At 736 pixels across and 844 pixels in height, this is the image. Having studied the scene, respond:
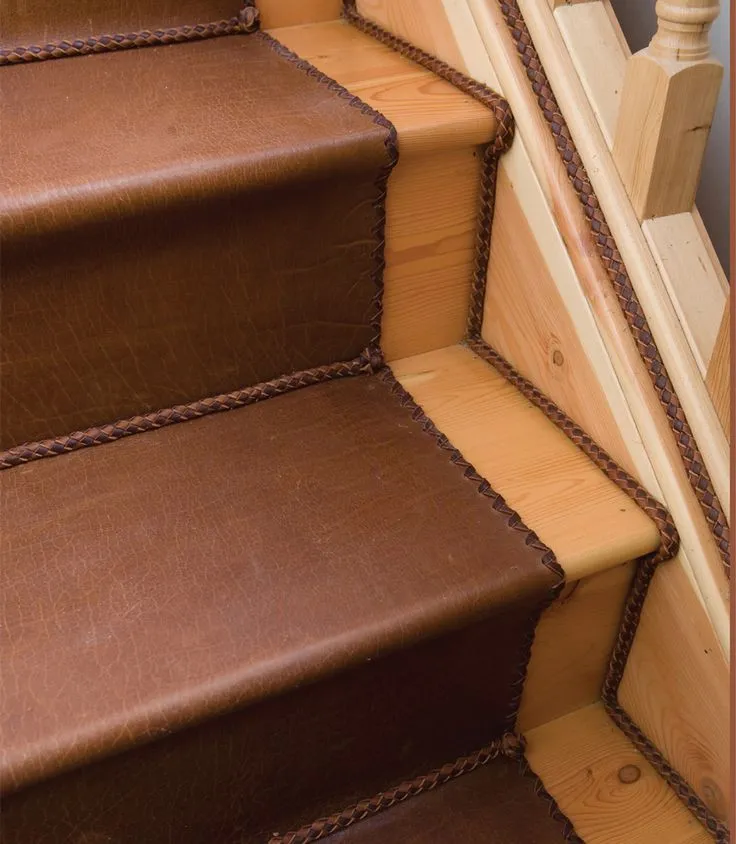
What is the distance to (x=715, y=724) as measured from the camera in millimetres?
750

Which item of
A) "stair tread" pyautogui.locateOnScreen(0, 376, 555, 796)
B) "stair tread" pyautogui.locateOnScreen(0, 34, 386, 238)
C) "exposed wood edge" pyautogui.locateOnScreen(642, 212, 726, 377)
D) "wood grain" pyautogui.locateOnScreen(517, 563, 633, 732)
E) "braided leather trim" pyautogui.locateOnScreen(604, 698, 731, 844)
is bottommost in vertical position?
"braided leather trim" pyautogui.locateOnScreen(604, 698, 731, 844)

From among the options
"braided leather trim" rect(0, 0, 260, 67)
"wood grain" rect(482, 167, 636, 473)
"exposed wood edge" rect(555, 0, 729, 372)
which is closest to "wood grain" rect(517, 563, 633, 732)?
"wood grain" rect(482, 167, 636, 473)

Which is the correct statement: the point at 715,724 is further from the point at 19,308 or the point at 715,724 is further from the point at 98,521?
the point at 19,308

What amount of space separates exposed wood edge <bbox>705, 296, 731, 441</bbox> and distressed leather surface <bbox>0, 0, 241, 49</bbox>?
2.13ft

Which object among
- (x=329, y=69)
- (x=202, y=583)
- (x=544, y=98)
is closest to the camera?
(x=202, y=583)

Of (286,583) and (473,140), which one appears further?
(473,140)

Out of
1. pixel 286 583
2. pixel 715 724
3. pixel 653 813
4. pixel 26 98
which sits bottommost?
pixel 653 813

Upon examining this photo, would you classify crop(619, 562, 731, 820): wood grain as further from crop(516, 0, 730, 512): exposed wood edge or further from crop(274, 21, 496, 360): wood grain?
crop(274, 21, 496, 360): wood grain

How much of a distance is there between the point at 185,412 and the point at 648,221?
1.48ft

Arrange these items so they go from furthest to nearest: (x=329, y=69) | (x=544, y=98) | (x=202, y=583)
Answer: (x=329, y=69) < (x=544, y=98) < (x=202, y=583)

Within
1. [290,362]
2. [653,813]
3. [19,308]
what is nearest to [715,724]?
[653,813]

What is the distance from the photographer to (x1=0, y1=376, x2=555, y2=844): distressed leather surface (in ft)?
2.05

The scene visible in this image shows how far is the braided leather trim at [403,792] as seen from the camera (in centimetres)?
76

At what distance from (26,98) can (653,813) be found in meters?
0.89
